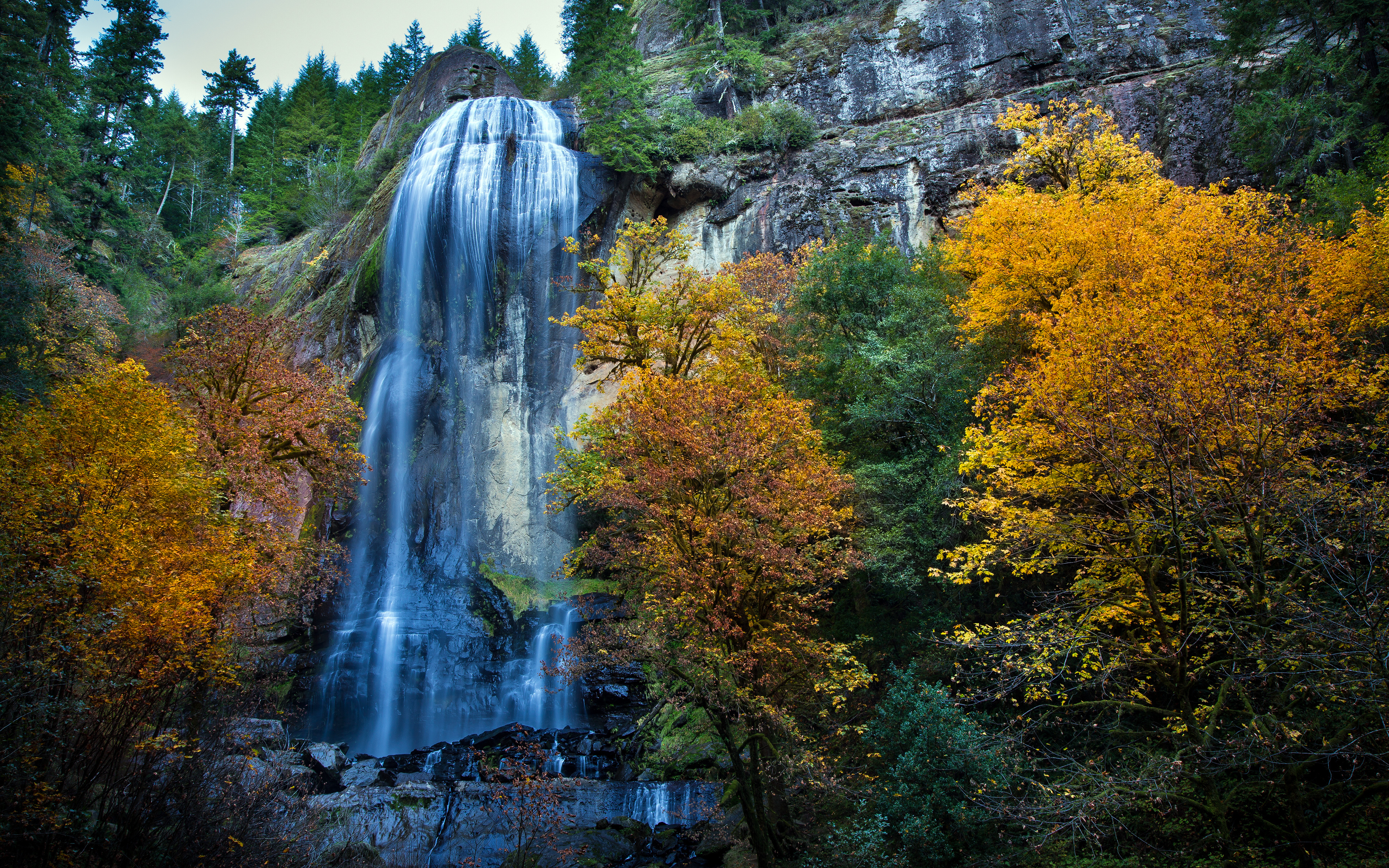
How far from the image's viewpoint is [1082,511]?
11.9 meters

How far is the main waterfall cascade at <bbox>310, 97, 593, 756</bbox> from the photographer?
68.6 ft

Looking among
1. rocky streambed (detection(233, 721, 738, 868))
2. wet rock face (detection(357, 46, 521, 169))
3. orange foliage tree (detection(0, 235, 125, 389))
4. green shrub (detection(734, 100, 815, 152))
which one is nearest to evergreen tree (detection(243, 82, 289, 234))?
wet rock face (detection(357, 46, 521, 169))

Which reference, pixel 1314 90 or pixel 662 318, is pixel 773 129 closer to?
pixel 662 318

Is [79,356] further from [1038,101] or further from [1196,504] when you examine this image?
[1038,101]

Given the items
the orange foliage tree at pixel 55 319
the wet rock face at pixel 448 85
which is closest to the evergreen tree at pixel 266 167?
the wet rock face at pixel 448 85

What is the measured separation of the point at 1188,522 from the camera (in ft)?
26.3

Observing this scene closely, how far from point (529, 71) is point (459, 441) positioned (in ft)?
101

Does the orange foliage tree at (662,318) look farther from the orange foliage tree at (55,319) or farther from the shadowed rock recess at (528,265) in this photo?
the orange foliage tree at (55,319)

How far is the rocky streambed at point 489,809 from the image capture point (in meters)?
12.7

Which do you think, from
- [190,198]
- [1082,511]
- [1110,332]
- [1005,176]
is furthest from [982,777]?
[190,198]

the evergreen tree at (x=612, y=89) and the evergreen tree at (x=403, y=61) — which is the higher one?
the evergreen tree at (x=403, y=61)

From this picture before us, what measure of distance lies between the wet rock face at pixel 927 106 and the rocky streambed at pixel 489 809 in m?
19.1

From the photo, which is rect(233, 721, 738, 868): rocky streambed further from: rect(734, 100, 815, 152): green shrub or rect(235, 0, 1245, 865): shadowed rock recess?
rect(734, 100, 815, 152): green shrub

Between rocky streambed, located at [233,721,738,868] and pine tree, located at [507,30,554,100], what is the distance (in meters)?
36.7
